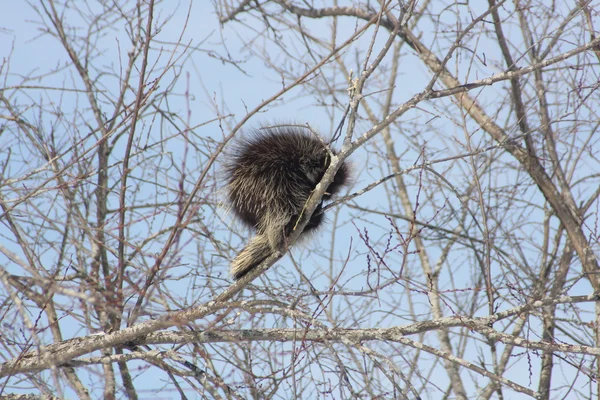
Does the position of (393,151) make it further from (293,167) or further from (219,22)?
(293,167)

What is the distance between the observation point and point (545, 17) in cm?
514

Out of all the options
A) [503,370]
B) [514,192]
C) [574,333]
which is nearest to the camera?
[574,333]

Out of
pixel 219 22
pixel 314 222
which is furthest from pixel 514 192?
pixel 219 22

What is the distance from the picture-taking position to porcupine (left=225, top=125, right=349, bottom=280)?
10.4 feet

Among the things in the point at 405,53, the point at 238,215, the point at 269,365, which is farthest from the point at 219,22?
the point at 269,365

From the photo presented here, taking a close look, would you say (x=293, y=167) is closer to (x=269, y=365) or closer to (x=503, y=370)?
(x=269, y=365)

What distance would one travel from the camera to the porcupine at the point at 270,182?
3182 mm

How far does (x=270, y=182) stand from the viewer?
10.8ft

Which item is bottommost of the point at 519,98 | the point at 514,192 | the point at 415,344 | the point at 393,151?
the point at 415,344

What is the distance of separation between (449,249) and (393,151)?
4.93ft

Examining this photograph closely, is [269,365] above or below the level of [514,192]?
below

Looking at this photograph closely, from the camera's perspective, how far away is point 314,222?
3.51 metres

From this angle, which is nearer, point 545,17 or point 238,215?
point 238,215

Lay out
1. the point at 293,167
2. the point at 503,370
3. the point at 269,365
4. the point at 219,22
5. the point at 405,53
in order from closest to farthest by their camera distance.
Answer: the point at 293,167, the point at 269,365, the point at 503,370, the point at 219,22, the point at 405,53
